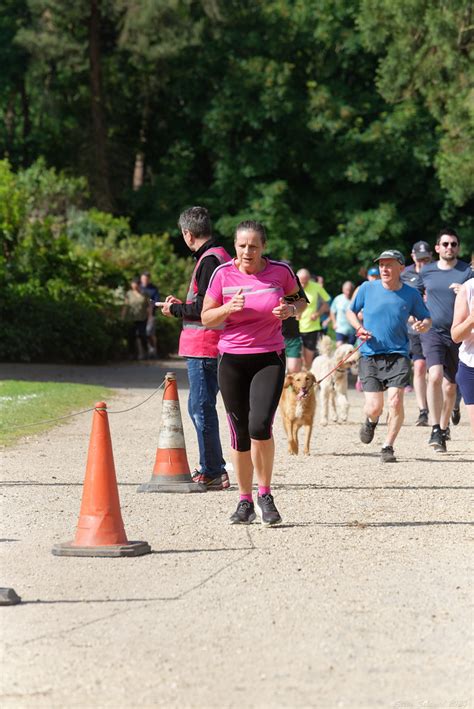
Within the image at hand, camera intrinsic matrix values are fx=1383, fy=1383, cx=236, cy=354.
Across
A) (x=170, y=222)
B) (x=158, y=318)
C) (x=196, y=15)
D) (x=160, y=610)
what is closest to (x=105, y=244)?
(x=158, y=318)

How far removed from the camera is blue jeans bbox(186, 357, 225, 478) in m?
10.9

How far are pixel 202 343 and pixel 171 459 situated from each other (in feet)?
3.21

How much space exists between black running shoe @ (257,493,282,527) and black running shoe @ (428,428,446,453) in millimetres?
4883

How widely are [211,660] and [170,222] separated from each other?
→ 4036 centimetres

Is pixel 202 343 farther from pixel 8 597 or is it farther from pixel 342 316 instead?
pixel 342 316

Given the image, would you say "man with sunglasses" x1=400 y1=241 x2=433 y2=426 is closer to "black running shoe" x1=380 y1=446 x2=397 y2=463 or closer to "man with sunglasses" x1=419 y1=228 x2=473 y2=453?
"man with sunglasses" x1=419 y1=228 x2=473 y2=453

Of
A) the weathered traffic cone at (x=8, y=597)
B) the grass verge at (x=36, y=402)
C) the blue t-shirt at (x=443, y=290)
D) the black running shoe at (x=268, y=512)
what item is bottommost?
the grass verge at (x=36, y=402)

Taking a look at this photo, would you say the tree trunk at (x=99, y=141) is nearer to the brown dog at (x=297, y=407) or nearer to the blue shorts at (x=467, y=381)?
the brown dog at (x=297, y=407)

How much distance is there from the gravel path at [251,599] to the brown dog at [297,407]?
5.43ft

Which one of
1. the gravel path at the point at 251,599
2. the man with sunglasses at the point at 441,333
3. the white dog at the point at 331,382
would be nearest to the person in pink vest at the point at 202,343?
the gravel path at the point at 251,599

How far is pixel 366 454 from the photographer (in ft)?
45.3

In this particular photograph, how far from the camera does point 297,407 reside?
45.5 ft

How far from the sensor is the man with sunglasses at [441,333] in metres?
13.9

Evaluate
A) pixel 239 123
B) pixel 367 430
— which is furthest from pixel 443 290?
pixel 239 123
